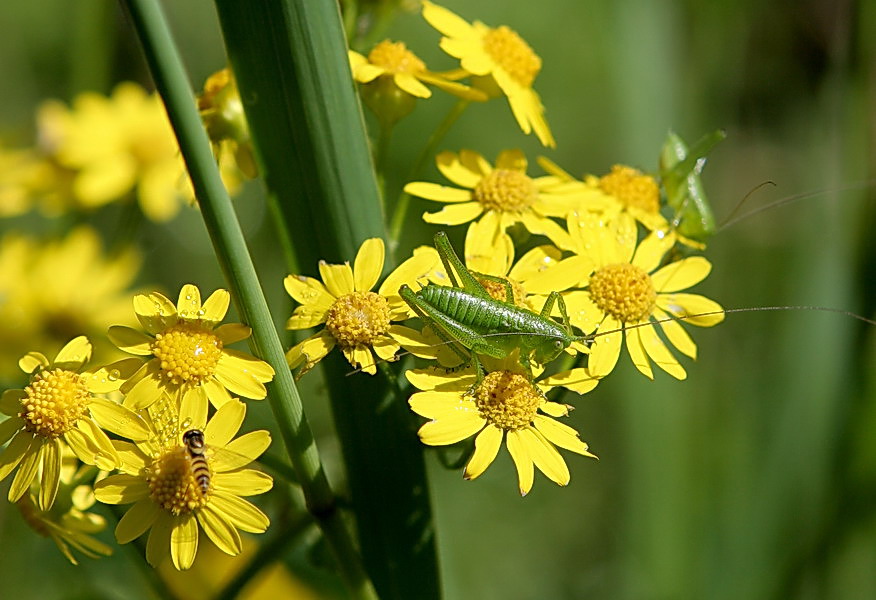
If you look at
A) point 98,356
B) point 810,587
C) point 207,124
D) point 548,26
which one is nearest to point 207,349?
point 207,124

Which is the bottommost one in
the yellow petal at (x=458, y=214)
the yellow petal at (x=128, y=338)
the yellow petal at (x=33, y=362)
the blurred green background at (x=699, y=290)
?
the blurred green background at (x=699, y=290)

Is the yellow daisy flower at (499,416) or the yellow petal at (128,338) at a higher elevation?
the yellow petal at (128,338)

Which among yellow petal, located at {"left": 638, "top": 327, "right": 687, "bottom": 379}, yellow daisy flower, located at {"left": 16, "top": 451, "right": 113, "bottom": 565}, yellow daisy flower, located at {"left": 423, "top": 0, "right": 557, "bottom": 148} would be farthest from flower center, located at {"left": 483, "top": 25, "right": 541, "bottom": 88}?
yellow daisy flower, located at {"left": 16, "top": 451, "right": 113, "bottom": 565}

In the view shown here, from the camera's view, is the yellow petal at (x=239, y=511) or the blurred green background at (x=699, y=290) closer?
the yellow petal at (x=239, y=511)

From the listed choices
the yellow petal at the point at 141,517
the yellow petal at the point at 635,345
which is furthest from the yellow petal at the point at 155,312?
the yellow petal at the point at 635,345

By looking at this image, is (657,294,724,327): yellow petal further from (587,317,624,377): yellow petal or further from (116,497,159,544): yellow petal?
(116,497,159,544): yellow petal

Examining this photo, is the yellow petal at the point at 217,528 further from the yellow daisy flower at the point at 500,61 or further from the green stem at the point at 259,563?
the yellow daisy flower at the point at 500,61

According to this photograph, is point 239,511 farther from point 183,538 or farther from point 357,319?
point 357,319
